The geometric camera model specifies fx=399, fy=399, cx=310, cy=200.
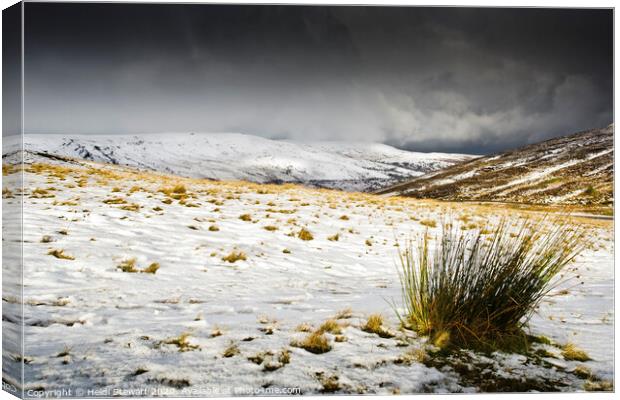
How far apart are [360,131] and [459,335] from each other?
2.44 metres

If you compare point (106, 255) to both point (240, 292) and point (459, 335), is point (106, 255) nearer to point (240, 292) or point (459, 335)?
point (240, 292)

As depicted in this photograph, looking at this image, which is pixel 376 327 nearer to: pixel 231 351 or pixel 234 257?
pixel 231 351

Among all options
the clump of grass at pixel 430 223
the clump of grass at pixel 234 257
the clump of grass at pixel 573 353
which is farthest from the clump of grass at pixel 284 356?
the clump of grass at pixel 430 223

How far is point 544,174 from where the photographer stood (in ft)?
16.2

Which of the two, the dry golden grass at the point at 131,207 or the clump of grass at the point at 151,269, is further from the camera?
the dry golden grass at the point at 131,207

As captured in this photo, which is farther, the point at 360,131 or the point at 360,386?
the point at 360,131

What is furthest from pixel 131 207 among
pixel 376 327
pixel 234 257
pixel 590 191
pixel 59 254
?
pixel 590 191

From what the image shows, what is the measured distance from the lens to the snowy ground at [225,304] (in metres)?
2.69

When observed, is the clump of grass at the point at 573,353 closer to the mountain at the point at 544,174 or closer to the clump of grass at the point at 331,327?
the clump of grass at the point at 331,327

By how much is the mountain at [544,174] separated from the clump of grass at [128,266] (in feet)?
11.8

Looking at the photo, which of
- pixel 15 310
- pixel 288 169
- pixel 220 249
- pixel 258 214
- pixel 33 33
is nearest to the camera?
pixel 15 310

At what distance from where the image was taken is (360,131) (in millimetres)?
4504

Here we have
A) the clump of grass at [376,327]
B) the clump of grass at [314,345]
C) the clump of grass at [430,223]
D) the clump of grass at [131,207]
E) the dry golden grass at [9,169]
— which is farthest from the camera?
the clump of grass at [430,223]

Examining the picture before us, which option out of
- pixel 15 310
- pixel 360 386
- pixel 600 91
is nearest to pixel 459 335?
pixel 360 386
